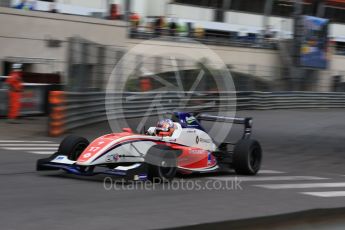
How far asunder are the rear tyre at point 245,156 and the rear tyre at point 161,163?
1.66m

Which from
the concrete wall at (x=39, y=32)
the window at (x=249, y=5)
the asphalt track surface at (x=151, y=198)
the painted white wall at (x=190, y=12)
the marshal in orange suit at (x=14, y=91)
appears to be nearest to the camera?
the asphalt track surface at (x=151, y=198)

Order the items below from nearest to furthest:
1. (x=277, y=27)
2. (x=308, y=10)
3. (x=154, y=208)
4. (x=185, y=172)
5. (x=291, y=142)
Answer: (x=154, y=208) → (x=185, y=172) → (x=291, y=142) → (x=277, y=27) → (x=308, y=10)

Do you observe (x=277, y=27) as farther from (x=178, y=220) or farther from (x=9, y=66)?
(x=178, y=220)

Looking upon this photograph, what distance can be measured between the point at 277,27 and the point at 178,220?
134ft

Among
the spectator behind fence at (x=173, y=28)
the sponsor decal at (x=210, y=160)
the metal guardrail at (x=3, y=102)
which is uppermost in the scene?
the spectator behind fence at (x=173, y=28)

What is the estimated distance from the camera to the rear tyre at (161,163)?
27.7 feet

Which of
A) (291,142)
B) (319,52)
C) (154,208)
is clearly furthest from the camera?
(319,52)

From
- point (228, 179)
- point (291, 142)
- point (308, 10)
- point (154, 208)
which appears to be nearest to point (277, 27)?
point (308, 10)

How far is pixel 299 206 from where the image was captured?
708 centimetres

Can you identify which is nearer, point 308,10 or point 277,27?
point 277,27

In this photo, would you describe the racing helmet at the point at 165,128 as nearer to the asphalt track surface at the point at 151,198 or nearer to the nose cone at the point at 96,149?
the asphalt track surface at the point at 151,198

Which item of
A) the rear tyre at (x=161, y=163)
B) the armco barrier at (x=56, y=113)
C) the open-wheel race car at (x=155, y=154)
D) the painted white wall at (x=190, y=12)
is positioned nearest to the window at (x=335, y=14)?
the painted white wall at (x=190, y=12)

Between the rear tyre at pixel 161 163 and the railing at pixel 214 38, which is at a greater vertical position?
the railing at pixel 214 38

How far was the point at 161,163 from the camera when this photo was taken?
8.51 meters
